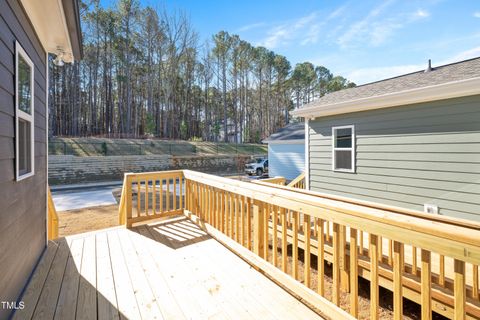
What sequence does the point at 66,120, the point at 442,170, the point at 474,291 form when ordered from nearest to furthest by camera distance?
1. the point at 474,291
2. the point at 442,170
3. the point at 66,120

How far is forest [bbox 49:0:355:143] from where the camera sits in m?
19.6

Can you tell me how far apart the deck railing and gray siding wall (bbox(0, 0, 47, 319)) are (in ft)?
4.34

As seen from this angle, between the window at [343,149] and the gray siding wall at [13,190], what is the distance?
5.35 meters

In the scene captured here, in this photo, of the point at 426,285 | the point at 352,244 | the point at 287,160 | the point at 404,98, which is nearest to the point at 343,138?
the point at 404,98

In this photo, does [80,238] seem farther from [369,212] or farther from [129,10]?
[129,10]

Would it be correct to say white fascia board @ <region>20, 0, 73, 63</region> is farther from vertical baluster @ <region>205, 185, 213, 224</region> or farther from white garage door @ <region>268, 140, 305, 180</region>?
white garage door @ <region>268, 140, 305, 180</region>

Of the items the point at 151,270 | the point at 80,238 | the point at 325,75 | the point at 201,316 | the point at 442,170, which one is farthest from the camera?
the point at 325,75

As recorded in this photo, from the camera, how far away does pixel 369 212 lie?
1.36 metres

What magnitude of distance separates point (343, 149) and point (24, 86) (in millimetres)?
5398

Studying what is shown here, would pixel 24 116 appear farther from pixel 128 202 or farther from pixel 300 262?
pixel 300 262

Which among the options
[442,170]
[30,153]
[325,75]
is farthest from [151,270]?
[325,75]

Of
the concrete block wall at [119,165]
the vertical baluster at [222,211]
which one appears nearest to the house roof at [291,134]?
the concrete block wall at [119,165]

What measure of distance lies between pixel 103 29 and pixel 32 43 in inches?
841

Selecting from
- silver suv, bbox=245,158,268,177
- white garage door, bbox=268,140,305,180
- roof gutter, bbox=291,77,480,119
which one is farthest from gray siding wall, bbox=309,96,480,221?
silver suv, bbox=245,158,268,177
